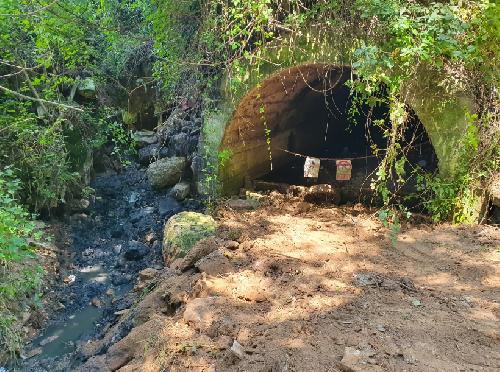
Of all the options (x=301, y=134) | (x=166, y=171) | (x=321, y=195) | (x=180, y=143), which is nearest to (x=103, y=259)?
(x=166, y=171)

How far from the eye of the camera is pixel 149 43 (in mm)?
7438

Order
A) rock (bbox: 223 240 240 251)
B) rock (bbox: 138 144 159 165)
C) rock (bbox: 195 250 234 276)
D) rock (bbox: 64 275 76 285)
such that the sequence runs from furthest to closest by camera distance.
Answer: rock (bbox: 138 144 159 165) → rock (bbox: 64 275 76 285) → rock (bbox: 223 240 240 251) → rock (bbox: 195 250 234 276)

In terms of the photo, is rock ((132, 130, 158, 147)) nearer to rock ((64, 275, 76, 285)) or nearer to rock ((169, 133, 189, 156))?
rock ((169, 133, 189, 156))

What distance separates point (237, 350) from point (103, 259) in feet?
13.7

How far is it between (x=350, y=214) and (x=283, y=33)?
2.29 m

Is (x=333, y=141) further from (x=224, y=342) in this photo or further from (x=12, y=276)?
(x=224, y=342)

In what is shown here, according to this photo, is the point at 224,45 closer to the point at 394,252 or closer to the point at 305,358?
the point at 394,252

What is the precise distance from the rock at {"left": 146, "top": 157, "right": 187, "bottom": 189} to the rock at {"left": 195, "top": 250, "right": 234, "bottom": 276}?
11.2 feet

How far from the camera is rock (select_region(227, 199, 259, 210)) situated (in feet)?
19.0

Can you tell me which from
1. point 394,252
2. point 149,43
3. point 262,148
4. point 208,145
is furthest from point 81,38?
point 394,252

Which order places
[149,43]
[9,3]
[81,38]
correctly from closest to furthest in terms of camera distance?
1. [9,3]
2. [81,38]
3. [149,43]

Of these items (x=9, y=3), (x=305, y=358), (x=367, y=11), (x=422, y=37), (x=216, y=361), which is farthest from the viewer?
(x=9, y=3)

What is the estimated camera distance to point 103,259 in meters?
6.28

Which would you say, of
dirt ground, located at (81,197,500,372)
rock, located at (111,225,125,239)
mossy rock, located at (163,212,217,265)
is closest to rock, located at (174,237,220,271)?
dirt ground, located at (81,197,500,372)
